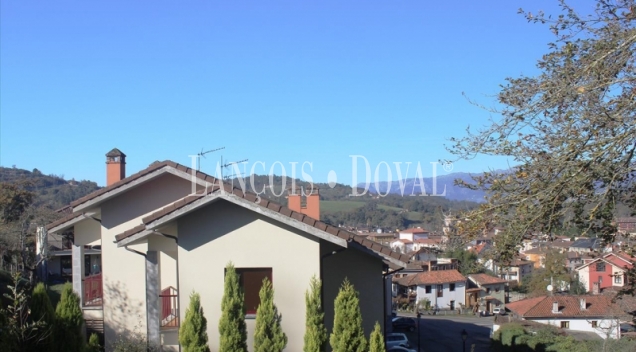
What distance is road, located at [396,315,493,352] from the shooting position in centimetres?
3556

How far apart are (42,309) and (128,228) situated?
423cm

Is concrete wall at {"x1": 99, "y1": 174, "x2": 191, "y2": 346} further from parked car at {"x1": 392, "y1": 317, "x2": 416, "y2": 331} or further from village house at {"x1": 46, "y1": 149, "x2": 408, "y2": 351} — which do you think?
parked car at {"x1": 392, "y1": 317, "x2": 416, "y2": 331}

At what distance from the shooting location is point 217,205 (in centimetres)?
1200

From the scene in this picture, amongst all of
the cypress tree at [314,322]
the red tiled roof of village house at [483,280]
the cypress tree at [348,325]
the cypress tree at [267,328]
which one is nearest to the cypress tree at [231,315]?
the cypress tree at [267,328]

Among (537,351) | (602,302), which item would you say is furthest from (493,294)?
(537,351)

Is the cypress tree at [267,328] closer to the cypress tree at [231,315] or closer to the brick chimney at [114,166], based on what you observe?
the cypress tree at [231,315]

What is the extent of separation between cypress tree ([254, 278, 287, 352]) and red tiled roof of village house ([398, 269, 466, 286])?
174ft

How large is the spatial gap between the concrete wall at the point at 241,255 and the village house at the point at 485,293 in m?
55.9

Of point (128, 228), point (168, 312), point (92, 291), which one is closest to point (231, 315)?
point (168, 312)

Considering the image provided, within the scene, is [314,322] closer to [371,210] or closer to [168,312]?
[168,312]

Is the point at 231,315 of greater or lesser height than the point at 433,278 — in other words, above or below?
above

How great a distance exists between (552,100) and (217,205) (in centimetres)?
711

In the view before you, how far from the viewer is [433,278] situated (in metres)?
63.3

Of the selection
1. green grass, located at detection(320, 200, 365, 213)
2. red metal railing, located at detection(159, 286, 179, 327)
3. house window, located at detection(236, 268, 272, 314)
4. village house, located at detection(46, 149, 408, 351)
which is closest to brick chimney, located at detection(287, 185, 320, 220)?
village house, located at detection(46, 149, 408, 351)
